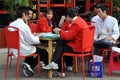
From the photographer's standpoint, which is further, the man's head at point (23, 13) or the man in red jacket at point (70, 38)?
the man's head at point (23, 13)

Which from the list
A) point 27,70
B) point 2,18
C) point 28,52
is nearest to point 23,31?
point 28,52

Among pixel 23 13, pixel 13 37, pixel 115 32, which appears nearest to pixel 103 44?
pixel 115 32

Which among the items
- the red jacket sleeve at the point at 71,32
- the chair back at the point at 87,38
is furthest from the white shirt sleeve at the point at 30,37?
the chair back at the point at 87,38

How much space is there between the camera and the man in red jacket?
6.97 metres

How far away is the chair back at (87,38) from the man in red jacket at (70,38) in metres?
0.11

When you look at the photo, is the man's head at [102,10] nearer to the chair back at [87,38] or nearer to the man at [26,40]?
the chair back at [87,38]

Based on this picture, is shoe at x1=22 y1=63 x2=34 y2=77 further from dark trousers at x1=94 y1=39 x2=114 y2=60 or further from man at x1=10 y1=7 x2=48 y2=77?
dark trousers at x1=94 y1=39 x2=114 y2=60

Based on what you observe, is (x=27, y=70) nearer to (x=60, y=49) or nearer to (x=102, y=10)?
(x=60, y=49)

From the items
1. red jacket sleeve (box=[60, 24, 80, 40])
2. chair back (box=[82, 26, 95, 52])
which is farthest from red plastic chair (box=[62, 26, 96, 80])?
red jacket sleeve (box=[60, 24, 80, 40])

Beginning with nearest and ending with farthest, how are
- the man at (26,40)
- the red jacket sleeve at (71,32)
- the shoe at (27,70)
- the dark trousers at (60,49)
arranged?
the red jacket sleeve at (71,32) < the man at (26,40) < the dark trousers at (60,49) < the shoe at (27,70)

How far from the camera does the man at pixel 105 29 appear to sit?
25.3 feet

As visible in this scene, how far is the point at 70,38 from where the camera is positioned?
7016mm

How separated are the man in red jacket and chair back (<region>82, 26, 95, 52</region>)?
111mm

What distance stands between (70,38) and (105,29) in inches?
48.4
